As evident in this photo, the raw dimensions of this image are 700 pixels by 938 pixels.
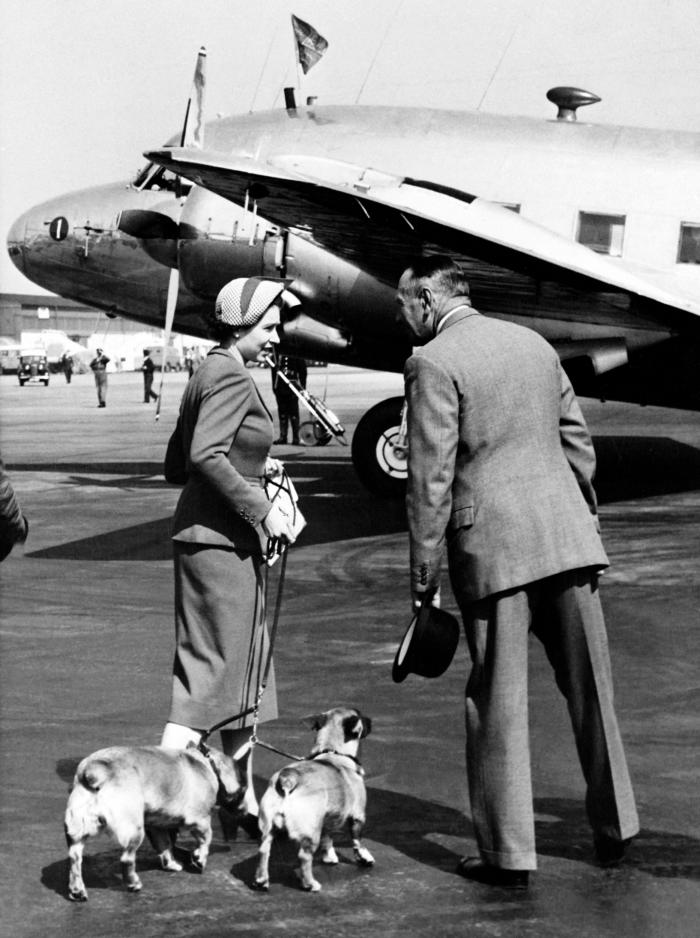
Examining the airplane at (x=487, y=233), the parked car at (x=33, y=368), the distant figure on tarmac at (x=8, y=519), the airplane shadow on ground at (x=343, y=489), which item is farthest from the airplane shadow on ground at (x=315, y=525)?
the parked car at (x=33, y=368)

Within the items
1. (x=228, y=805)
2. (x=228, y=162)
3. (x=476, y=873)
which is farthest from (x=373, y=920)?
(x=228, y=162)

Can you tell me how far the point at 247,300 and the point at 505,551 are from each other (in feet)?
4.64

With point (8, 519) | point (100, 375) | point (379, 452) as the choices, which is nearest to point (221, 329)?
point (8, 519)

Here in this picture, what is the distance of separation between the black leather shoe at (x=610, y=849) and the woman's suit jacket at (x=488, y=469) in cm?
96

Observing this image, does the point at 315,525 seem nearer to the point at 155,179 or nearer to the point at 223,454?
the point at 155,179

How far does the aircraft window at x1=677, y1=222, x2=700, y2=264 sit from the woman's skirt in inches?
426

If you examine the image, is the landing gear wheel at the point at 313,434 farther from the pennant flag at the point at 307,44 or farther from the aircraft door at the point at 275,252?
the aircraft door at the point at 275,252

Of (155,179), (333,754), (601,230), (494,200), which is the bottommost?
(333,754)

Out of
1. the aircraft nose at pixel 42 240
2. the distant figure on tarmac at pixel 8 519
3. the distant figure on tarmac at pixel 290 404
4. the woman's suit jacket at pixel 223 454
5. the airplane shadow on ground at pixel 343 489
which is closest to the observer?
the distant figure on tarmac at pixel 8 519

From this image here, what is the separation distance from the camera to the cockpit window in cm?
1717

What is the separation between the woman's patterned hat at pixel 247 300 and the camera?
512 cm

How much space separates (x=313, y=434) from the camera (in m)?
23.3

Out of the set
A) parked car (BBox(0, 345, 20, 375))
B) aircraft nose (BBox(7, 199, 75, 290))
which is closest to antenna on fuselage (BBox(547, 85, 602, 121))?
aircraft nose (BBox(7, 199, 75, 290))

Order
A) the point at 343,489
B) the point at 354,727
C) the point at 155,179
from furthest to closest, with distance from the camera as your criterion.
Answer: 1. the point at 155,179
2. the point at 343,489
3. the point at 354,727
